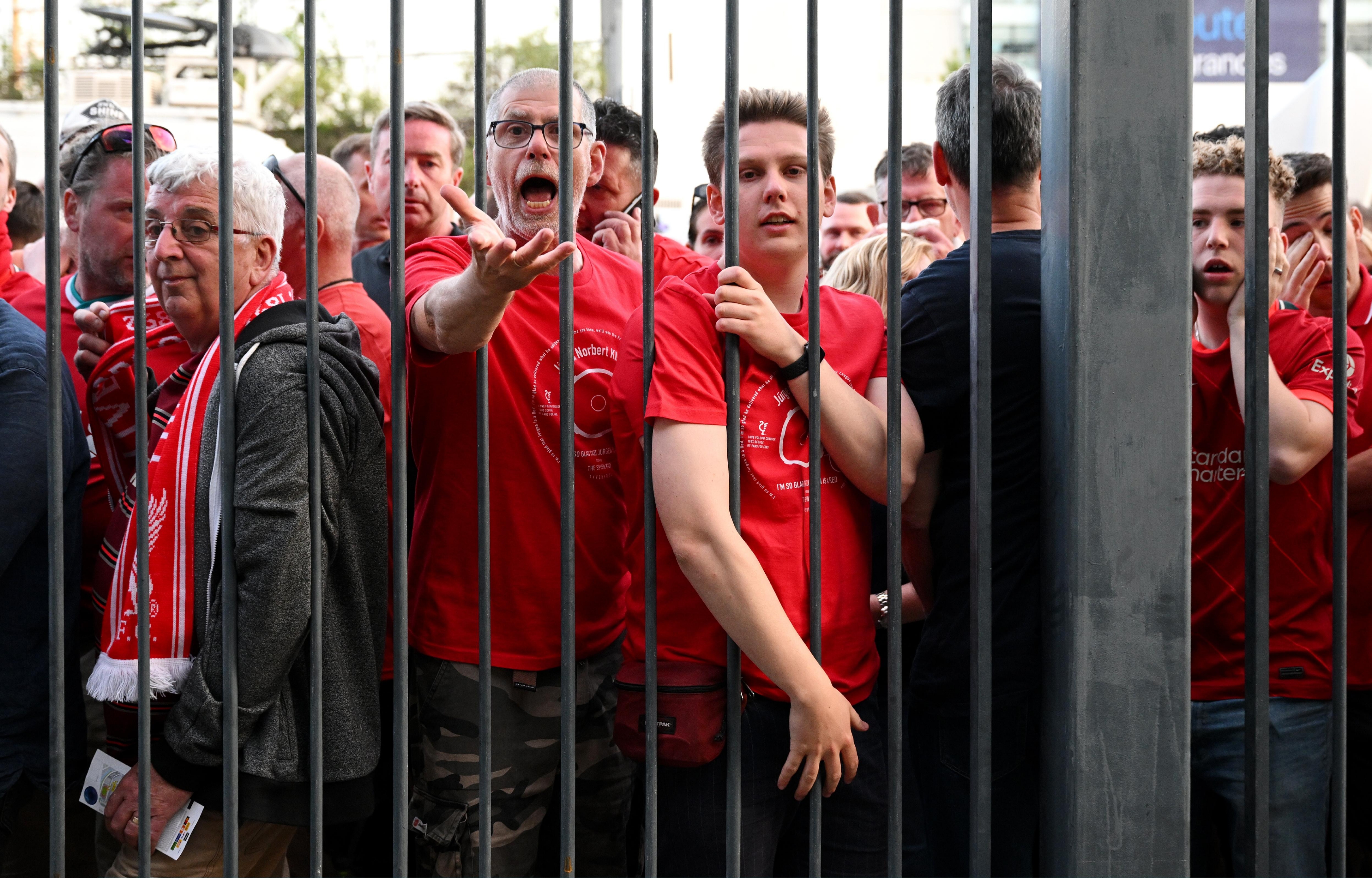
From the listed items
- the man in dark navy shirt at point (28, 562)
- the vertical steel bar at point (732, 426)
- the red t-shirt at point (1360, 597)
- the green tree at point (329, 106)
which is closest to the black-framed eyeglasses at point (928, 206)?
the red t-shirt at point (1360, 597)

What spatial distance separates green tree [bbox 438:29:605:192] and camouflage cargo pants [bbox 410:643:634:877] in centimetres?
1712

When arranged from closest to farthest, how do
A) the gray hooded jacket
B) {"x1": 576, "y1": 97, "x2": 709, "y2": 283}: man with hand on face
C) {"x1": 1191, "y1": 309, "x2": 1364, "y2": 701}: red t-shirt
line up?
the gray hooded jacket → {"x1": 1191, "y1": 309, "x2": 1364, "y2": 701}: red t-shirt → {"x1": 576, "y1": 97, "x2": 709, "y2": 283}: man with hand on face

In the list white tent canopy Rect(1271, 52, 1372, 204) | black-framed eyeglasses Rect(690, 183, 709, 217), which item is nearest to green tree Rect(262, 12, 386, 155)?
black-framed eyeglasses Rect(690, 183, 709, 217)

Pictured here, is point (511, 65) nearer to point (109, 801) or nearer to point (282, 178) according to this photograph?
point (282, 178)

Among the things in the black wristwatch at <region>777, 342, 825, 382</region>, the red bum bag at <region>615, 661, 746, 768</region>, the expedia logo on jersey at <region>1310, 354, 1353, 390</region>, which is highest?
the expedia logo on jersey at <region>1310, 354, 1353, 390</region>

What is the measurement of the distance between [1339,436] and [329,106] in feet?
75.3

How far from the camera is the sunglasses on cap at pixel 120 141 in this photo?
3.11 meters

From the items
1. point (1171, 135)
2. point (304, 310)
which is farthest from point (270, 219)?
point (1171, 135)

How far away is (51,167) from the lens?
1.81 m

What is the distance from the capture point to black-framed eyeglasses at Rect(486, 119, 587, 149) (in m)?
2.61

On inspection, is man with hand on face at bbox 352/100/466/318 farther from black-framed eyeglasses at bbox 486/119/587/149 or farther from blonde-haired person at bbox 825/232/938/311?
black-framed eyeglasses at bbox 486/119/587/149

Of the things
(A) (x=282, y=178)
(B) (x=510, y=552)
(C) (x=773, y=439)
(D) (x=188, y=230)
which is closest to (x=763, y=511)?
(C) (x=773, y=439)

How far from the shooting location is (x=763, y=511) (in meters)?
2.10

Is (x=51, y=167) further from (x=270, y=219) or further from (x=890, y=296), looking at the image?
(x=890, y=296)
